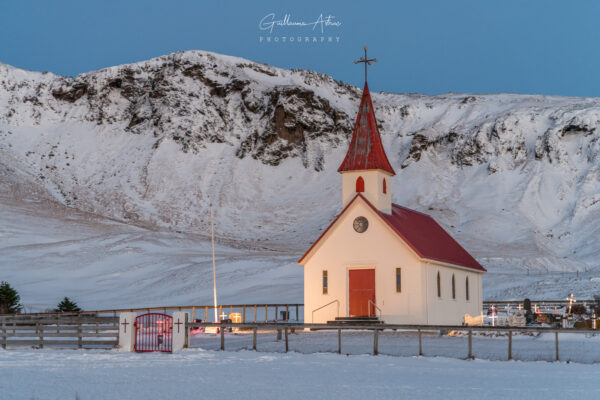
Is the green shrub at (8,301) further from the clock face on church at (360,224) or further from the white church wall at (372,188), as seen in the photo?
the clock face on church at (360,224)

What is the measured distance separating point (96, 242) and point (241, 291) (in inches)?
1282

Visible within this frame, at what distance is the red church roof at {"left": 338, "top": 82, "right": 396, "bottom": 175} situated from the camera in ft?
127

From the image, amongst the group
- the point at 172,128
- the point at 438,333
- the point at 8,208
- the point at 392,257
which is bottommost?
the point at 438,333

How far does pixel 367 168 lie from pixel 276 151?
112m

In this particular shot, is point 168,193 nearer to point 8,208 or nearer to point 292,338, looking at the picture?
point 8,208

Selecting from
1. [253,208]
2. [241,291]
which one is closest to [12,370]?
[241,291]

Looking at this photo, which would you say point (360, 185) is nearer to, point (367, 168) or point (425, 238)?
point (367, 168)

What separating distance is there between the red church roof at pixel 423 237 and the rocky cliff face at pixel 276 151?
58797 mm

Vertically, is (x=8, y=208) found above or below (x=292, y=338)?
above

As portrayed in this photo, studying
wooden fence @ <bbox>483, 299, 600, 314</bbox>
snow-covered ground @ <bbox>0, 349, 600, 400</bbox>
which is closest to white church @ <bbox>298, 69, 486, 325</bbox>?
wooden fence @ <bbox>483, 299, 600, 314</bbox>

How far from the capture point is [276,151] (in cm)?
14988

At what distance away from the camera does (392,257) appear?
35938 mm

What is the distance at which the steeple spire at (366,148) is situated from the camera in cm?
3859

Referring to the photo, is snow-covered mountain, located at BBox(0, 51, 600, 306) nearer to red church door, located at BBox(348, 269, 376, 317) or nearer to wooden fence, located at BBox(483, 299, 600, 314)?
wooden fence, located at BBox(483, 299, 600, 314)
